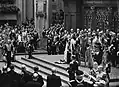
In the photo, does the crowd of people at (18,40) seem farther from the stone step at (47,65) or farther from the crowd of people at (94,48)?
the crowd of people at (94,48)

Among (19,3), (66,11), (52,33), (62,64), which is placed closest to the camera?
(62,64)

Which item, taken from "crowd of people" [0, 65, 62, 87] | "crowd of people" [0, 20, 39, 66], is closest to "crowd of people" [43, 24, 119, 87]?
"crowd of people" [0, 65, 62, 87]

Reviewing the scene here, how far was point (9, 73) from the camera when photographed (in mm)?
12750

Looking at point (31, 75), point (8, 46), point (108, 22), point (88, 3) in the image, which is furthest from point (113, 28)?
point (31, 75)

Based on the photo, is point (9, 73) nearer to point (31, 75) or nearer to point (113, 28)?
point (31, 75)

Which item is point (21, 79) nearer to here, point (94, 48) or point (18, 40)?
point (94, 48)

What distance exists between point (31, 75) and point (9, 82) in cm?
85

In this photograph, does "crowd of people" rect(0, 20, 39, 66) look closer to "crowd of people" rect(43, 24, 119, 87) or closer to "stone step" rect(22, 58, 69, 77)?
"stone step" rect(22, 58, 69, 77)

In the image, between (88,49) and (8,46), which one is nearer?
(88,49)

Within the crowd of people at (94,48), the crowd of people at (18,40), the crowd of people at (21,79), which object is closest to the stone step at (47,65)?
the crowd of people at (94,48)

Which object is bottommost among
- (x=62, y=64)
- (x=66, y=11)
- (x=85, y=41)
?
(x=62, y=64)

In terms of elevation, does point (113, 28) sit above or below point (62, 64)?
above

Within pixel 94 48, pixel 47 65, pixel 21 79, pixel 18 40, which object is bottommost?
pixel 47 65

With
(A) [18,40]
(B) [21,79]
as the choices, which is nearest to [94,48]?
(B) [21,79]
